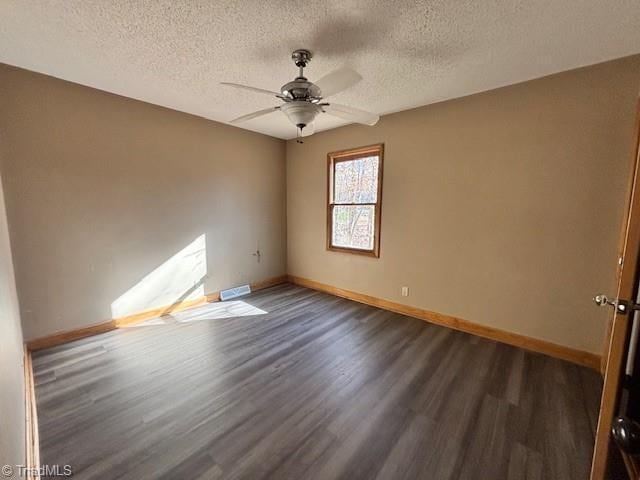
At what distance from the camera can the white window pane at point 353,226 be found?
11.9 ft

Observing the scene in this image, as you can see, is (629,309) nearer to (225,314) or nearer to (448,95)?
(448,95)

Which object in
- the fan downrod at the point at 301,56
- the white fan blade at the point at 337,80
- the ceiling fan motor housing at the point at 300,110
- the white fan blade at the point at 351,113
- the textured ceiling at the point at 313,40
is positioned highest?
the textured ceiling at the point at 313,40

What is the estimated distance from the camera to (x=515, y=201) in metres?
2.47

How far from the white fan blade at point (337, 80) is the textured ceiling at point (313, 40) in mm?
285

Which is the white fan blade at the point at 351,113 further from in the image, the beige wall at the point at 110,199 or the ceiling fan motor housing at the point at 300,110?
the beige wall at the point at 110,199

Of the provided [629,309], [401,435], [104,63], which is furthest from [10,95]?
[629,309]

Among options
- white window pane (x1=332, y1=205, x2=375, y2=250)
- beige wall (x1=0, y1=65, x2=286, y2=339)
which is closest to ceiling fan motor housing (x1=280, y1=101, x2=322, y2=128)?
white window pane (x1=332, y1=205, x2=375, y2=250)

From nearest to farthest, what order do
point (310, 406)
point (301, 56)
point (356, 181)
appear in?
point (310, 406), point (301, 56), point (356, 181)

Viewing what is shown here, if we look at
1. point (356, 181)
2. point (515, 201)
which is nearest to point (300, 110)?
point (356, 181)

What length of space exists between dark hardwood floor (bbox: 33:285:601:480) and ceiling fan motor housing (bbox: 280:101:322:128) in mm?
1965

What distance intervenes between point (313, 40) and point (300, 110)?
48 cm

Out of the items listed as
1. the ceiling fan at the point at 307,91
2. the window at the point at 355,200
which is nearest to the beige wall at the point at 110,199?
the window at the point at 355,200

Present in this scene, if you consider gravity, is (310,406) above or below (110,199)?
below

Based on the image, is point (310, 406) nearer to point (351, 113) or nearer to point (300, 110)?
point (300, 110)
